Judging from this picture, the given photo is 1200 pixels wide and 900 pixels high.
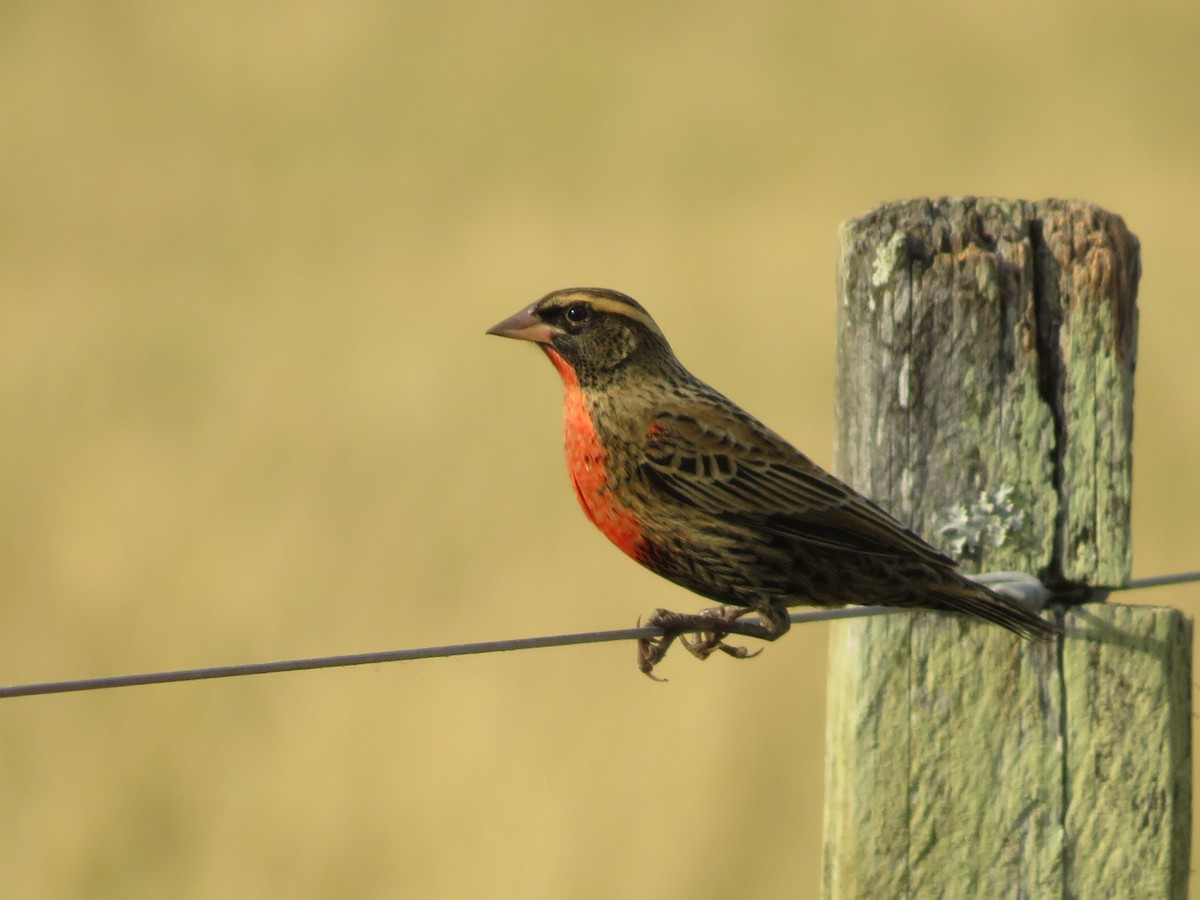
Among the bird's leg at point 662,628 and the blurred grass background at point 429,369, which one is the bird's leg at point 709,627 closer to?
the bird's leg at point 662,628

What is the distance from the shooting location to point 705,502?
4191 mm

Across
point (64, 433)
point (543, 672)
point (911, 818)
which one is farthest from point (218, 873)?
point (911, 818)

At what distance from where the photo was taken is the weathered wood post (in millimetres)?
3551

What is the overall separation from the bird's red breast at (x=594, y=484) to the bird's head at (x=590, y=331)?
0.10 metres

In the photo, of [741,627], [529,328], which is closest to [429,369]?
[529,328]

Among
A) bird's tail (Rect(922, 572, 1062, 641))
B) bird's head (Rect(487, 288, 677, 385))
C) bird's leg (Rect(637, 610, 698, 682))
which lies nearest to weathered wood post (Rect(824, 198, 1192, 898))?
bird's tail (Rect(922, 572, 1062, 641))

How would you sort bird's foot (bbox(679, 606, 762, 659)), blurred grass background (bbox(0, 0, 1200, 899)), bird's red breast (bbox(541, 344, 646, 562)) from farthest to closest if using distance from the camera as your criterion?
blurred grass background (bbox(0, 0, 1200, 899)) < bird's foot (bbox(679, 606, 762, 659)) < bird's red breast (bbox(541, 344, 646, 562))

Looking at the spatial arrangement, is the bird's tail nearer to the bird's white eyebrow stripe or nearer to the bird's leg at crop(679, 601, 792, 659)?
the bird's leg at crop(679, 601, 792, 659)

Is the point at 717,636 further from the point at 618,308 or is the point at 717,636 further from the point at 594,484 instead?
the point at 618,308

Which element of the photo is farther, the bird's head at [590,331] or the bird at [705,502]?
the bird's head at [590,331]

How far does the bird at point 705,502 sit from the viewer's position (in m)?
4.16

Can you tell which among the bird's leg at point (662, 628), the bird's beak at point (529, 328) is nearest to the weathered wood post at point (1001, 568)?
the bird's leg at point (662, 628)

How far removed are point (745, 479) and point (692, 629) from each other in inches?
14.6

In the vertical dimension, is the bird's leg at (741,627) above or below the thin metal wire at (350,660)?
above
